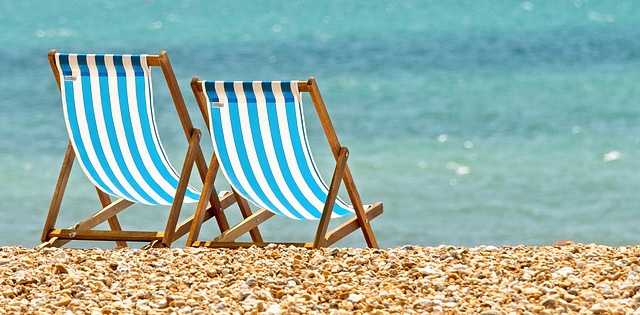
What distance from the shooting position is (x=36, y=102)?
12.5 meters

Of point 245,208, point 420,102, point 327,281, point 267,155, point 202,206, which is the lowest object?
point 327,281

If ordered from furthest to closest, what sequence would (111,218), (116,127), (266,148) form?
(111,218) → (116,127) → (266,148)

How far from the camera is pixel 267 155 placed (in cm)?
379

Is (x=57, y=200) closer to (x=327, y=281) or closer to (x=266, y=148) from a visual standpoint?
(x=266, y=148)

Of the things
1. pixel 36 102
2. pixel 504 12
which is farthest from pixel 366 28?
pixel 36 102

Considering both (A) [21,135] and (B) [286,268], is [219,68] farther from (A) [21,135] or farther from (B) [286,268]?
(B) [286,268]

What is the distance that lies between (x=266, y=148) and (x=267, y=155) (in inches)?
1.2

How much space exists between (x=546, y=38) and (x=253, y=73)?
560cm

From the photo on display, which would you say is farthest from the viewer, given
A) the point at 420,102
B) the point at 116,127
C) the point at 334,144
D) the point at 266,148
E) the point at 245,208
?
the point at 420,102

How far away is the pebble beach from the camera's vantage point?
103 inches

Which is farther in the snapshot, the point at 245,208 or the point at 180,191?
the point at 245,208

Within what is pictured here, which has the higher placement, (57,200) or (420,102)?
(420,102)

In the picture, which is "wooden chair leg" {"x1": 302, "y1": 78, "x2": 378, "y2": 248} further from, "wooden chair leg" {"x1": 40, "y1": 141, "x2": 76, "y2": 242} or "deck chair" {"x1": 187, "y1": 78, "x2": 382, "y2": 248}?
"wooden chair leg" {"x1": 40, "y1": 141, "x2": 76, "y2": 242}

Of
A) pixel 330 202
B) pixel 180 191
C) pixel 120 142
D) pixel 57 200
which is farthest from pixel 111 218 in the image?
pixel 330 202
